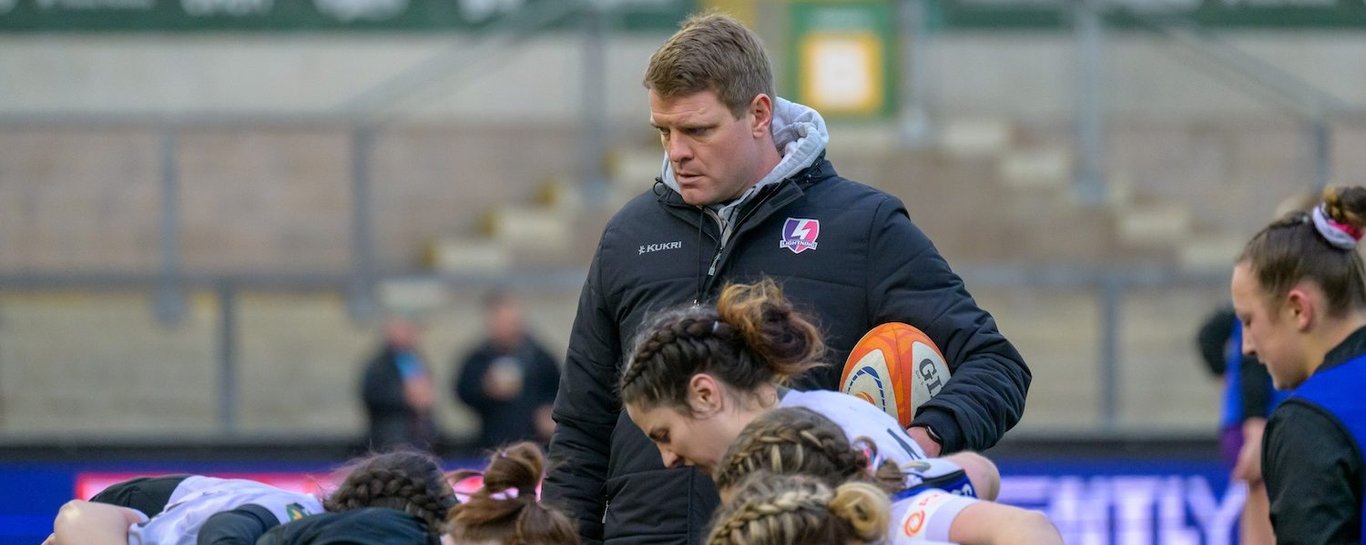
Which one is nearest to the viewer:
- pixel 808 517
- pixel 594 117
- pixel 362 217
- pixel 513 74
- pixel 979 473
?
pixel 808 517

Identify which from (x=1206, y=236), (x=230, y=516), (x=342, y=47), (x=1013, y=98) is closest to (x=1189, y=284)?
(x=1206, y=236)

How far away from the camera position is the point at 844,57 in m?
13.6

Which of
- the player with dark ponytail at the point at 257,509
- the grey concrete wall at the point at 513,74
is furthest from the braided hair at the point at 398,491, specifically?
the grey concrete wall at the point at 513,74

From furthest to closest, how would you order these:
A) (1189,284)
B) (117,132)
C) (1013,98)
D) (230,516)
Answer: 1. (1013,98)
2. (117,132)
3. (1189,284)
4. (230,516)

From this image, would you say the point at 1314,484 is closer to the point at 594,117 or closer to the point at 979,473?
the point at 979,473

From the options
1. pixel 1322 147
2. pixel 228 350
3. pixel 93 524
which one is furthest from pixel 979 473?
pixel 1322 147

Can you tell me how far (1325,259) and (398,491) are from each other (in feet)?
6.58

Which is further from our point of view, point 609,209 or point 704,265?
point 609,209

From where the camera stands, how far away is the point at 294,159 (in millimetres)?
11992

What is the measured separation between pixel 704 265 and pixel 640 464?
1.48 ft

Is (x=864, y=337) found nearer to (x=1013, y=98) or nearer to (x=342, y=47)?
(x=1013, y=98)

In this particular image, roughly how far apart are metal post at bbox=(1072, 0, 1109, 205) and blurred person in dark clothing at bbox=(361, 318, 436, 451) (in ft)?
16.2

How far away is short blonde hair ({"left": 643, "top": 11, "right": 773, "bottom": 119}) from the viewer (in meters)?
3.71

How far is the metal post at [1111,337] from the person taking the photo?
1027 centimetres
